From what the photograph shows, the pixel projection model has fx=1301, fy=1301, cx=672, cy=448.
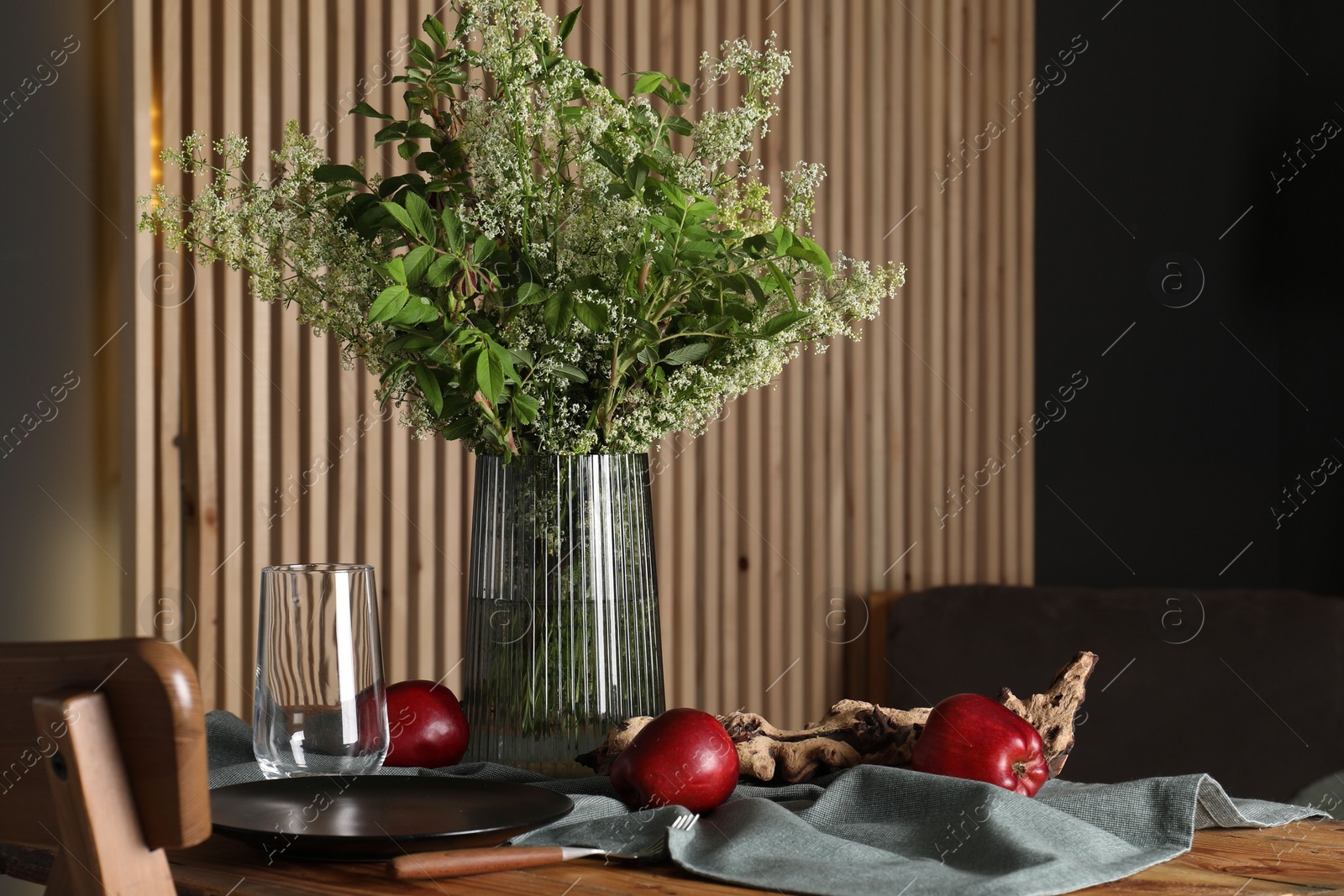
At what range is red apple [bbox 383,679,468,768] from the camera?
3.58ft

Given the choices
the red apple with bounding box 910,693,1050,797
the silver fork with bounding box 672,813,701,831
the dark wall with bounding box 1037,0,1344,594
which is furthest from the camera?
the dark wall with bounding box 1037,0,1344,594

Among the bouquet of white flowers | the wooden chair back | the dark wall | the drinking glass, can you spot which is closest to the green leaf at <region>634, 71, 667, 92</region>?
the bouquet of white flowers

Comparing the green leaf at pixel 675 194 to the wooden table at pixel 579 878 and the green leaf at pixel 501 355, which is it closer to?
Answer: the green leaf at pixel 501 355

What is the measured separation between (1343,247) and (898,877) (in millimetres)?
2364

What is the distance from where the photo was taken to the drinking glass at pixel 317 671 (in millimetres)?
911

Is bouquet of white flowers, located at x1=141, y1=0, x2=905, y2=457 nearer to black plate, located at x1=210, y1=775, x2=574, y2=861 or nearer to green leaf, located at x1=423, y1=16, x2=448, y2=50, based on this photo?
green leaf, located at x1=423, y1=16, x2=448, y2=50

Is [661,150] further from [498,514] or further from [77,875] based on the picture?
[77,875]

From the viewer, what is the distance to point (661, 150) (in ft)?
3.71

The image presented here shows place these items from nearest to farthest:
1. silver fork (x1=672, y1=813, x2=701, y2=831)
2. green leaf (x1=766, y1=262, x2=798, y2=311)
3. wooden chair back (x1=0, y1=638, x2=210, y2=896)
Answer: wooden chair back (x1=0, y1=638, x2=210, y2=896)
silver fork (x1=672, y1=813, x2=701, y2=831)
green leaf (x1=766, y1=262, x2=798, y2=311)

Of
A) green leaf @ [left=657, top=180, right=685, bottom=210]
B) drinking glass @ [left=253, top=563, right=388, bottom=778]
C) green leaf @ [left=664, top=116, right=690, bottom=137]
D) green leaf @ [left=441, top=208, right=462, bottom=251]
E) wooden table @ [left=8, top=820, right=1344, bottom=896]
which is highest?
green leaf @ [left=664, top=116, right=690, bottom=137]

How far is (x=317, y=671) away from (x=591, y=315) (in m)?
0.33

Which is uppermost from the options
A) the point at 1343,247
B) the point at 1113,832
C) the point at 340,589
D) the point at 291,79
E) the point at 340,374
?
the point at 291,79

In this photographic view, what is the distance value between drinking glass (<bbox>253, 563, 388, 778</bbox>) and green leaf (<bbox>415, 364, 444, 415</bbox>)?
0.16m

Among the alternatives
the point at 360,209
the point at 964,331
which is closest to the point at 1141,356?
the point at 964,331
